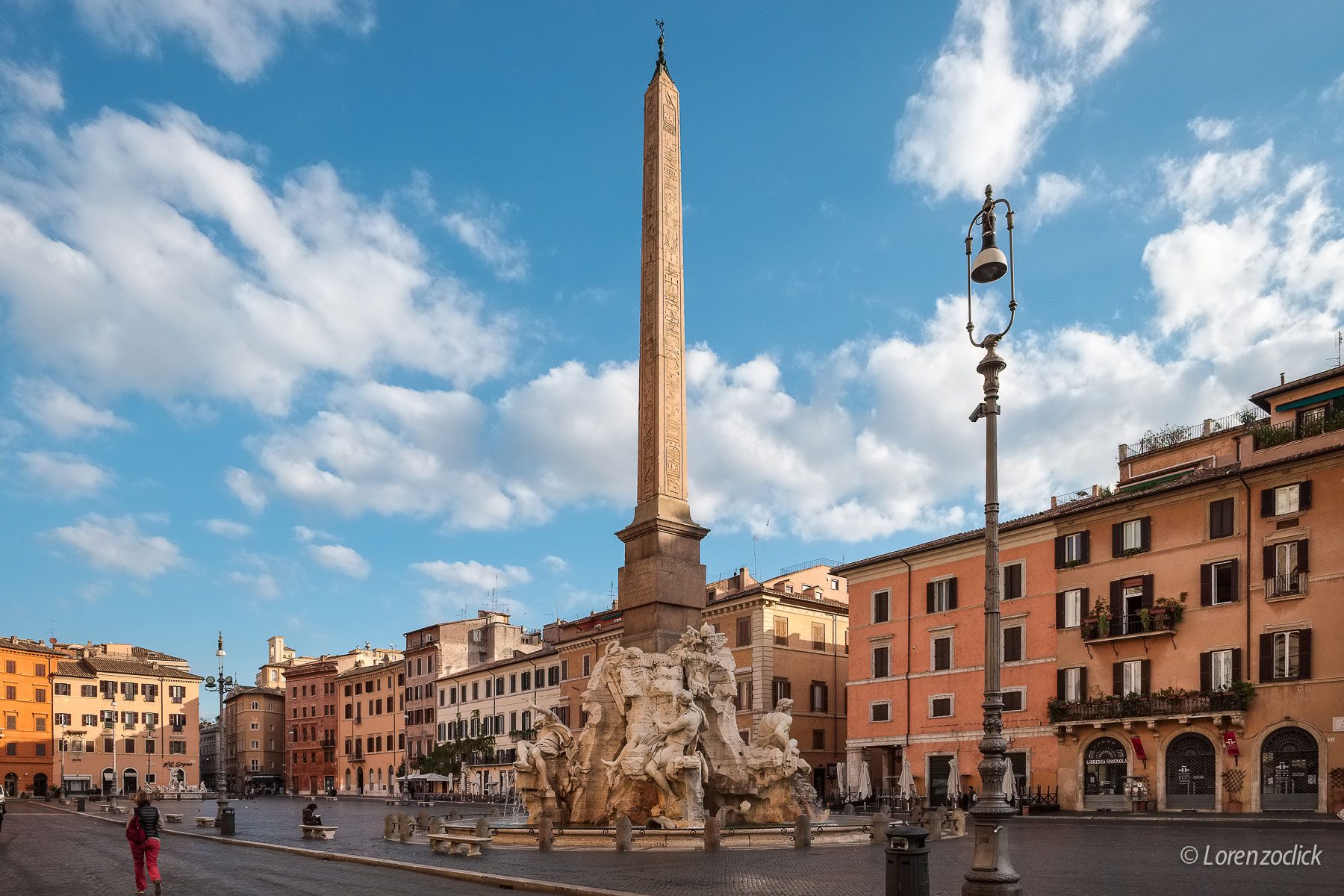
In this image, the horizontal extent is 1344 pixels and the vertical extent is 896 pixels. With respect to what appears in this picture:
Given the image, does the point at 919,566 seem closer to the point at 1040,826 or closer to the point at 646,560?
the point at 1040,826

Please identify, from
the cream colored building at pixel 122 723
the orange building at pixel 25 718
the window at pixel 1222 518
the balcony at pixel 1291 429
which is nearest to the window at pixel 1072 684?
the window at pixel 1222 518

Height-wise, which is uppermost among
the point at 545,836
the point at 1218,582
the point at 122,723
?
the point at 1218,582

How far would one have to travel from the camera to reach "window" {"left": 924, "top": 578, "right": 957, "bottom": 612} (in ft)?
131

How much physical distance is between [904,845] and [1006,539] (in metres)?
30.4

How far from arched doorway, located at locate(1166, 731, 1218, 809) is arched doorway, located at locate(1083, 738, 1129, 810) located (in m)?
1.44

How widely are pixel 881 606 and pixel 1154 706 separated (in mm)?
12551

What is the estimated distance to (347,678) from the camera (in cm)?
8925

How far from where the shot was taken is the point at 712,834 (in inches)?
665

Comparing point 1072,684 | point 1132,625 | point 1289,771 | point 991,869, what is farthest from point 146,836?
point 1072,684

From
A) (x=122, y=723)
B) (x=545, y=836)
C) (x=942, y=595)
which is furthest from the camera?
(x=122, y=723)

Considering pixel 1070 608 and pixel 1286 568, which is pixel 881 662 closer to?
pixel 1070 608

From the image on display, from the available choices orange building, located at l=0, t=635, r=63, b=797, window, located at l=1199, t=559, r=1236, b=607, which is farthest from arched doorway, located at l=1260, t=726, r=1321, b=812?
orange building, located at l=0, t=635, r=63, b=797

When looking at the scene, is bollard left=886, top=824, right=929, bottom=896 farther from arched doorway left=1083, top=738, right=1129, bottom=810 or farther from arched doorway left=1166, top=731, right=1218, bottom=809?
arched doorway left=1083, top=738, right=1129, bottom=810

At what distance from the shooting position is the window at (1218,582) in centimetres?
3122
